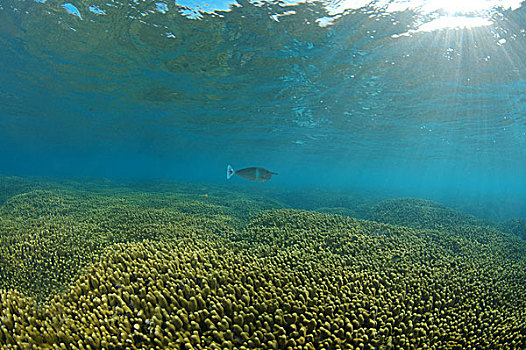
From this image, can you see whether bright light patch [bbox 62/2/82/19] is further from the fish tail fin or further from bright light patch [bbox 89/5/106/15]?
the fish tail fin

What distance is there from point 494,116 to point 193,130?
35706 mm

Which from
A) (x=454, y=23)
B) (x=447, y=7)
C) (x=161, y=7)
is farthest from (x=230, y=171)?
(x=454, y=23)

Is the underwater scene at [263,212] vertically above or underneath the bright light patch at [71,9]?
underneath

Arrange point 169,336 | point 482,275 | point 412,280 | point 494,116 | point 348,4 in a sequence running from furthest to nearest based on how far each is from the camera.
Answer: point 494,116
point 348,4
point 482,275
point 412,280
point 169,336

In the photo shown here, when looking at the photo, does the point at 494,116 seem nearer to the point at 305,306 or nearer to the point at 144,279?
the point at 305,306

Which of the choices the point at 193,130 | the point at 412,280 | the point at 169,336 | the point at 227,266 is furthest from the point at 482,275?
the point at 193,130

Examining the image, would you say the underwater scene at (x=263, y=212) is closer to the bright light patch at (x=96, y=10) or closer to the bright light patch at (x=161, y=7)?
the bright light patch at (x=96, y=10)

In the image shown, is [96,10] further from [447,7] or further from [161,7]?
[447,7]

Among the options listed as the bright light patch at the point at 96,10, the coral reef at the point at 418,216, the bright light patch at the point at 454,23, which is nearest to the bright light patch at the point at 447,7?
the bright light patch at the point at 454,23

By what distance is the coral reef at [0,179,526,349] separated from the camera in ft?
10.3

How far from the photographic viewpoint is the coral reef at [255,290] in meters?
3.15

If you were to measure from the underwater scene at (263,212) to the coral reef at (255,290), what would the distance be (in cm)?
4

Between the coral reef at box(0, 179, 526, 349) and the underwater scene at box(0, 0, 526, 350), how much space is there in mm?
37

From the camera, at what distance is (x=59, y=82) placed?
20.6m
